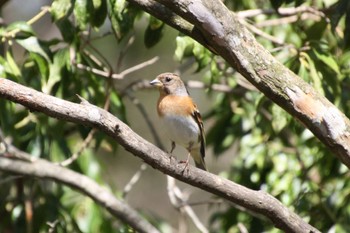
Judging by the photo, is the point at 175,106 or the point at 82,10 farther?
the point at 175,106

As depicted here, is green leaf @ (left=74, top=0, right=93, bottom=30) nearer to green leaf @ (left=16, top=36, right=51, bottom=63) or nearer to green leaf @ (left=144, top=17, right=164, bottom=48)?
green leaf @ (left=16, top=36, right=51, bottom=63)

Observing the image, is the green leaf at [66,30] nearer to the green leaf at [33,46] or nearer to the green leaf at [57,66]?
the green leaf at [57,66]

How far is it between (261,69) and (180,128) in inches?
72.4

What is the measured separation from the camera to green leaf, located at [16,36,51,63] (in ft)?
15.6

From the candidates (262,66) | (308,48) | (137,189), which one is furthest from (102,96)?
(137,189)

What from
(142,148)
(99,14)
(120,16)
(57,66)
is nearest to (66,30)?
(57,66)

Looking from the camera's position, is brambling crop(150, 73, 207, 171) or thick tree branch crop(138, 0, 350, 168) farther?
brambling crop(150, 73, 207, 171)

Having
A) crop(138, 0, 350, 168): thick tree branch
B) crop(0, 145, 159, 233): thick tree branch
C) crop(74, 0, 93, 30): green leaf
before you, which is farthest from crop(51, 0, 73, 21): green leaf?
crop(0, 145, 159, 233): thick tree branch

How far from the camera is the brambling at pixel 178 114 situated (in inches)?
222

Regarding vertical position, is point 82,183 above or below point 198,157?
above

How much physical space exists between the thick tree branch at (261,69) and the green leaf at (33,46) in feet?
3.39

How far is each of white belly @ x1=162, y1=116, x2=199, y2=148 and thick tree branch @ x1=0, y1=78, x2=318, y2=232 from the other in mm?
1673

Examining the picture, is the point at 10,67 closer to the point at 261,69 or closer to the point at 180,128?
the point at 180,128

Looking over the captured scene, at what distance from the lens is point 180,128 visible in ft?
18.5
